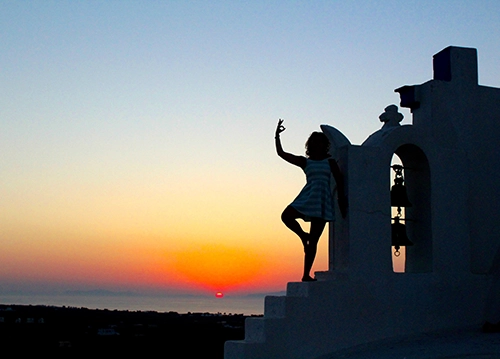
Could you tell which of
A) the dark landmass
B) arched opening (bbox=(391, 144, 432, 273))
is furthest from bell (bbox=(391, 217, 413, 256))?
the dark landmass

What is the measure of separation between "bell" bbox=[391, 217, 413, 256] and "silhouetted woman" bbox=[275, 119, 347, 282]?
0.95 m

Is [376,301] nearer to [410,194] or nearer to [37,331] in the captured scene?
[410,194]

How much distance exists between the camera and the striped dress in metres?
8.62

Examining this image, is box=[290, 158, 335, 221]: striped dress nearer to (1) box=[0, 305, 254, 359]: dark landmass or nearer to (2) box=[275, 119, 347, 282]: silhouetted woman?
(2) box=[275, 119, 347, 282]: silhouetted woman

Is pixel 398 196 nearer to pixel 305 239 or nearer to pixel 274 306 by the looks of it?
pixel 305 239

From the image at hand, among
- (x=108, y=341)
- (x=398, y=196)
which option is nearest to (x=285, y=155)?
(x=398, y=196)

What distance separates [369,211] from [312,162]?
0.95m

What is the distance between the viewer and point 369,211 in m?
8.78

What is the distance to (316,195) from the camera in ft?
28.4

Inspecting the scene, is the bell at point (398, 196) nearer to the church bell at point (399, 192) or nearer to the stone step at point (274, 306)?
the church bell at point (399, 192)

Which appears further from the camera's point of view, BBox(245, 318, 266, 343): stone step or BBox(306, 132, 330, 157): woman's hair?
BBox(306, 132, 330, 157): woman's hair

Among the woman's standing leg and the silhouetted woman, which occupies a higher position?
the silhouetted woman

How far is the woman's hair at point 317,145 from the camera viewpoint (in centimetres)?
886

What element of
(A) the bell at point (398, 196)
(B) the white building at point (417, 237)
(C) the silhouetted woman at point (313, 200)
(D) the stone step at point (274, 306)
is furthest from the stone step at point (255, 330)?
(A) the bell at point (398, 196)
